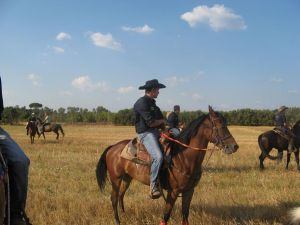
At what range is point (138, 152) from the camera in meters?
7.75

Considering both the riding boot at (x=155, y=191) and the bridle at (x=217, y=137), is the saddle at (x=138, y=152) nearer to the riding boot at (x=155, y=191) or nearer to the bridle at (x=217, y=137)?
the riding boot at (x=155, y=191)

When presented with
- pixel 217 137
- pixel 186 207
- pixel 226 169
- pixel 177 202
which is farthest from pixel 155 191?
pixel 226 169

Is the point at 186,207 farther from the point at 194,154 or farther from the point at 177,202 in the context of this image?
the point at 177,202

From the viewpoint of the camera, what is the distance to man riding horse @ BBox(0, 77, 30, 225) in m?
4.65

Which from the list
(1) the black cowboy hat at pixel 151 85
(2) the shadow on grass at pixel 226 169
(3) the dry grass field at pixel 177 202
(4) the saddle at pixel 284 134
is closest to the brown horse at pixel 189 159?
(3) the dry grass field at pixel 177 202

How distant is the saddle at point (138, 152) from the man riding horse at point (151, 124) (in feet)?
0.39

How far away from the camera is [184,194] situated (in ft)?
23.9

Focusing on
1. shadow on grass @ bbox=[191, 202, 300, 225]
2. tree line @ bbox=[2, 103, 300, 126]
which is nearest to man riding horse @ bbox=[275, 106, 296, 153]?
shadow on grass @ bbox=[191, 202, 300, 225]

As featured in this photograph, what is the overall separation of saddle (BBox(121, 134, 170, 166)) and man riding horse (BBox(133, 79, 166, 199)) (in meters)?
0.12

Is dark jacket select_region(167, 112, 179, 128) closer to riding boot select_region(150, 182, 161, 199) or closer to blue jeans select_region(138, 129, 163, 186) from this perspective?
blue jeans select_region(138, 129, 163, 186)

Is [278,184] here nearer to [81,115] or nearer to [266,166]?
[266,166]

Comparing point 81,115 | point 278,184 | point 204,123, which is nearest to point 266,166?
point 278,184

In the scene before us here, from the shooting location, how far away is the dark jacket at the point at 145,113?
7.29 metres

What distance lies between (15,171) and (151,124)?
3.06m
